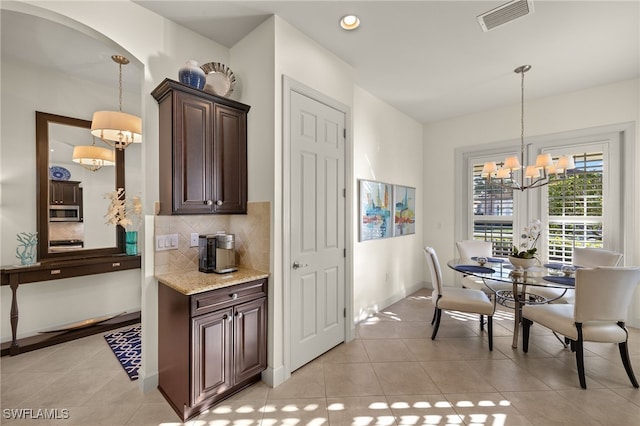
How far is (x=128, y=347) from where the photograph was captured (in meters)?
2.86

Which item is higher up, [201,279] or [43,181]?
[43,181]

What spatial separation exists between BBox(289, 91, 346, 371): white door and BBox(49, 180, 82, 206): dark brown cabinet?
2.78 metres

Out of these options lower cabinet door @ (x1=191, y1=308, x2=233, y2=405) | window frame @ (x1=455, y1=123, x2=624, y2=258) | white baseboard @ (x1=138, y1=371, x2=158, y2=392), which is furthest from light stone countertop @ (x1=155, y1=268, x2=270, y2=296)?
window frame @ (x1=455, y1=123, x2=624, y2=258)

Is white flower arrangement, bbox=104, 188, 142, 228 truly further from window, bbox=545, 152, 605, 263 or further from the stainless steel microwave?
window, bbox=545, 152, 605, 263

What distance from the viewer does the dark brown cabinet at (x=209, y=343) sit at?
73.9 inches

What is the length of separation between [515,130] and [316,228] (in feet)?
12.2

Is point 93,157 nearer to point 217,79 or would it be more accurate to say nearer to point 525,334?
point 217,79

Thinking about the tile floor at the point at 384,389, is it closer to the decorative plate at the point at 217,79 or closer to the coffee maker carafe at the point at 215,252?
the coffee maker carafe at the point at 215,252

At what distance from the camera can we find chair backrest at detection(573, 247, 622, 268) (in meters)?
3.04

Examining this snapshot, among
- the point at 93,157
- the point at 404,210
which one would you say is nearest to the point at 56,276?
the point at 93,157

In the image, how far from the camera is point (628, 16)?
2.36 m

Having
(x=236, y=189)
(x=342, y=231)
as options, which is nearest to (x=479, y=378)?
(x=342, y=231)

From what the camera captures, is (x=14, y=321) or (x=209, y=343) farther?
(x=14, y=321)

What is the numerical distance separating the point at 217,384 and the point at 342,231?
1741mm
